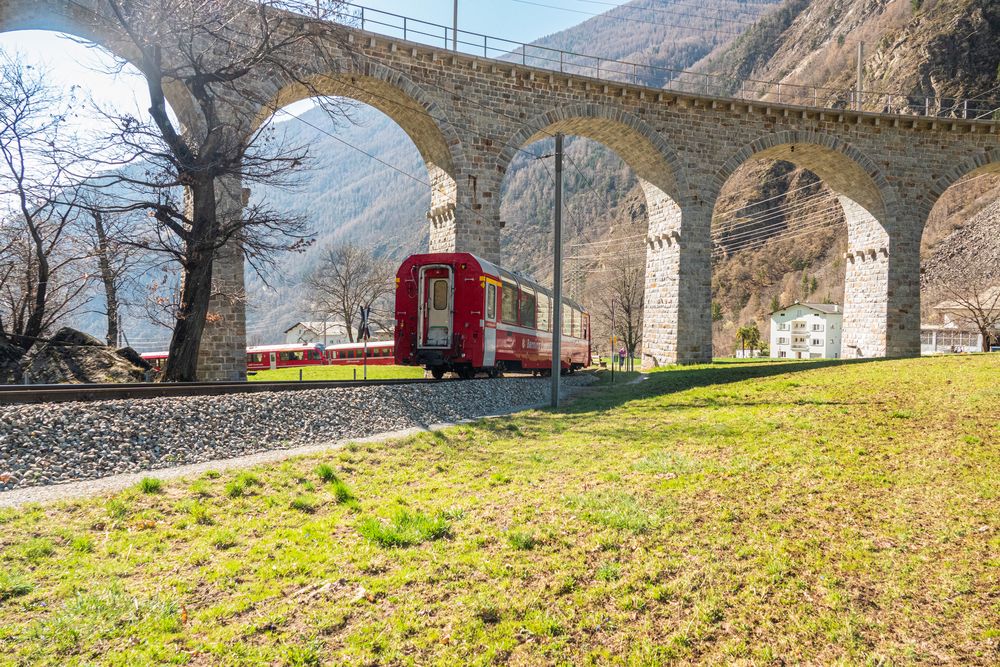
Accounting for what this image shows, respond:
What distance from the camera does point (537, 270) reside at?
106875mm

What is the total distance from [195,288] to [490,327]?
7.27 meters

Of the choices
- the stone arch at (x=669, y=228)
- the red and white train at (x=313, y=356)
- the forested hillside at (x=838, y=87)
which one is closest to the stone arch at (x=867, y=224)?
the stone arch at (x=669, y=228)

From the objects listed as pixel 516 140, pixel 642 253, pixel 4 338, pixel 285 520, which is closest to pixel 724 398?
pixel 285 520

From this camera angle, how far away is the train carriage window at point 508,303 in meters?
15.7

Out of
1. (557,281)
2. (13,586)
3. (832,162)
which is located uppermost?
(832,162)

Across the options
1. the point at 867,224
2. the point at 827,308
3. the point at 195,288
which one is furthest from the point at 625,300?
the point at 195,288

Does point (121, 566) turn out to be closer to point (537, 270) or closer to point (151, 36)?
point (151, 36)

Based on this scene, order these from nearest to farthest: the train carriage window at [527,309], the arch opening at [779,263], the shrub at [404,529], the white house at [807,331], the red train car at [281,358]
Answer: the shrub at [404,529] → the train carriage window at [527,309] → the red train car at [281,358] → the white house at [807,331] → the arch opening at [779,263]

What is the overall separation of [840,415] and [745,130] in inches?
785

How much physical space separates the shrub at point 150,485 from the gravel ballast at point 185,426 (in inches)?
38.6

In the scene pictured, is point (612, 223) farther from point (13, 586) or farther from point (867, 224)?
point (13, 586)

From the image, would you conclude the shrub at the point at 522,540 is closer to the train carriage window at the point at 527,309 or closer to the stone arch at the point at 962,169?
the train carriage window at the point at 527,309

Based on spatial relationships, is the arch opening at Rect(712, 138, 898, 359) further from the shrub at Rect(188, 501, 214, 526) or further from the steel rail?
the shrub at Rect(188, 501, 214, 526)

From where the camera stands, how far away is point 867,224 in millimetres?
27562
